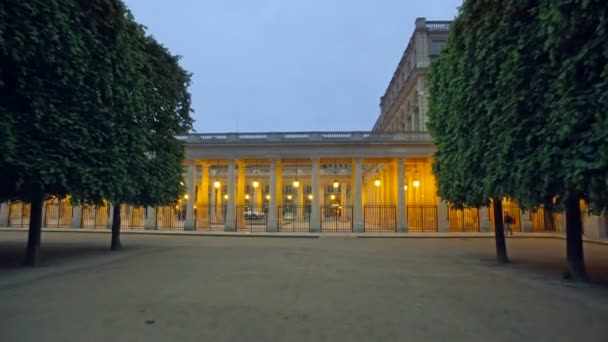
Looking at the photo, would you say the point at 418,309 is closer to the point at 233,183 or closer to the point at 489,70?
the point at 489,70

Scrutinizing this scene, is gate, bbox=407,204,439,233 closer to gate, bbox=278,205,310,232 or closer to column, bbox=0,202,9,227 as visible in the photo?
gate, bbox=278,205,310,232

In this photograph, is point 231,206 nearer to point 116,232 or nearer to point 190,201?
point 190,201

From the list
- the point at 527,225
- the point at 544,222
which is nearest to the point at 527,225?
the point at 527,225

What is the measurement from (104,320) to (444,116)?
44.2 feet

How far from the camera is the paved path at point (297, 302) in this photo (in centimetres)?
565

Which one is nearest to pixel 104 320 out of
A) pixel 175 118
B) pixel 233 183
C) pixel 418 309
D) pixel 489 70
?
pixel 418 309

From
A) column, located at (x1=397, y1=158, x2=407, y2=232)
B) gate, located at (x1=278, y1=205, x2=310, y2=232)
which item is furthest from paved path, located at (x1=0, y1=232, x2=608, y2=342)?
gate, located at (x1=278, y1=205, x2=310, y2=232)

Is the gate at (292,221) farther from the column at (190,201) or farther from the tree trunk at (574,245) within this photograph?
the tree trunk at (574,245)

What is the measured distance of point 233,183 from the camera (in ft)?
110

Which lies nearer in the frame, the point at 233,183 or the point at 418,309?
the point at 418,309

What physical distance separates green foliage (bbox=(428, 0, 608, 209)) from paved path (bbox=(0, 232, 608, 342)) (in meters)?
2.48

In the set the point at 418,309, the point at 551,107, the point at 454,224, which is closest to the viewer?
the point at 418,309

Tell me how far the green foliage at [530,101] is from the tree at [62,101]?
11.6 metres

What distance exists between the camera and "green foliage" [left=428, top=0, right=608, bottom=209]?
666 cm
